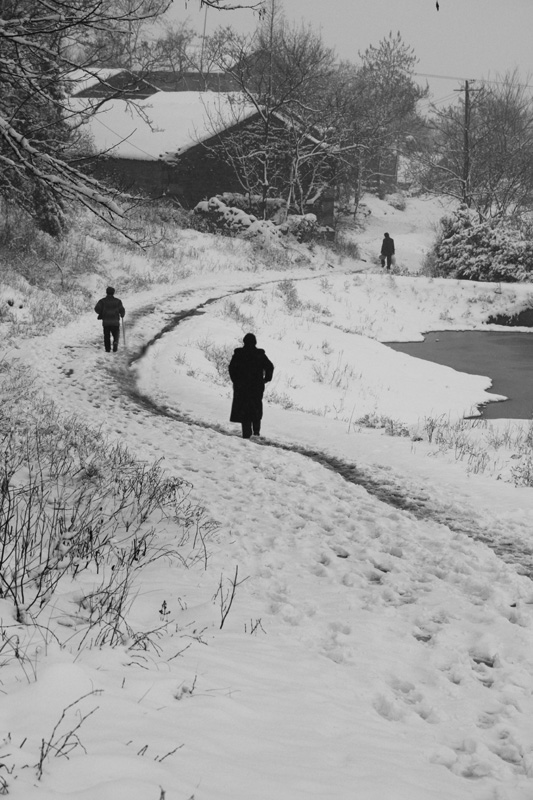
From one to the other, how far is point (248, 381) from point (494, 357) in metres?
15.3

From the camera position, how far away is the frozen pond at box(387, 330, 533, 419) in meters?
16.5

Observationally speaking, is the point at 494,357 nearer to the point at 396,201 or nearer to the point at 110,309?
the point at 110,309

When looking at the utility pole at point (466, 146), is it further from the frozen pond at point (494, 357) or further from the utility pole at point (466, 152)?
the frozen pond at point (494, 357)

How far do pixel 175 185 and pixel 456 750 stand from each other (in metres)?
38.9

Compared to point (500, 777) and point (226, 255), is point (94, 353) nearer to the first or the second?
point (500, 777)

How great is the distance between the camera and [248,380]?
33.9 ft

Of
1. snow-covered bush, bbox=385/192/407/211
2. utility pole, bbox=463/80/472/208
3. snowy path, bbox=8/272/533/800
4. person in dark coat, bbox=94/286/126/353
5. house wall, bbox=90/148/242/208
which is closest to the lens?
snowy path, bbox=8/272/533/800

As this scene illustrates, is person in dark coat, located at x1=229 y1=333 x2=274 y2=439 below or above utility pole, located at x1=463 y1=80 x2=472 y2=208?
below

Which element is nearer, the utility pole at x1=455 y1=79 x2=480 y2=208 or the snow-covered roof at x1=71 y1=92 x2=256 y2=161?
the snow-covered roof at x1=71 y1=92 x2=256 y2=161

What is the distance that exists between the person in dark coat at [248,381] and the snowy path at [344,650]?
3.65ft

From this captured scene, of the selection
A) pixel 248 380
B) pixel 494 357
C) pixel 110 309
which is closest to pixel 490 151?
pixel 494 357

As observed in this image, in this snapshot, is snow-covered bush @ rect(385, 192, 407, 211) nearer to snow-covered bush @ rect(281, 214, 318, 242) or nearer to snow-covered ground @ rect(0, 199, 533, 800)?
snow-covered bush @ rect(281, 214, 318, 242)

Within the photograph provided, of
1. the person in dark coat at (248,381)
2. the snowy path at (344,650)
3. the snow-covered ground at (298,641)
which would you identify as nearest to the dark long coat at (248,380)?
the person in dark coat at (248,381)

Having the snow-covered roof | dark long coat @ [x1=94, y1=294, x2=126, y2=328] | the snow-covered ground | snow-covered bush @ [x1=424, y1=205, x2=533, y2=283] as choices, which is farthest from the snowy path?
the snow-covered roof
